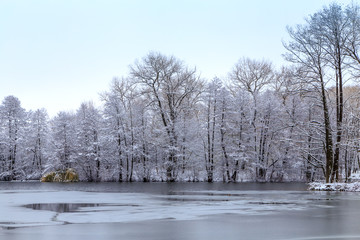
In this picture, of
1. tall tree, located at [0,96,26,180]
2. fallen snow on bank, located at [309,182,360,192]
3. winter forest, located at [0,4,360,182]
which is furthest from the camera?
tall tree, located at [0,96,26,180]

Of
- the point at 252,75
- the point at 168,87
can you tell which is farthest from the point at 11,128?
the point at 252,75

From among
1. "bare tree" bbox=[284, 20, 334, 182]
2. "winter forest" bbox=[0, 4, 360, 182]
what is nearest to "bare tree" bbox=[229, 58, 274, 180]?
"winter forest" bbox=[0, 4, 360, 182]

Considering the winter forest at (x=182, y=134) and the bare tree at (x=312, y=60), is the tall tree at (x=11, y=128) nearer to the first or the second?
the winter forest at (x=182, y=134)

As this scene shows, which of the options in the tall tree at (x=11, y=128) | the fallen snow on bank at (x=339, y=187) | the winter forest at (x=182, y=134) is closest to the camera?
the fallen snow on bank at (x=339, y=187)

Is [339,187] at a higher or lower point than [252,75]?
lower

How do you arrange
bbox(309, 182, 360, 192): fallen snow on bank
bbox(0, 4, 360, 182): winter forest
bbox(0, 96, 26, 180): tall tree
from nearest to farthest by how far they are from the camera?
1. bbox(309, 182, 360, 192): fallen snow on bank
2. bbox(0, 4, 360, 182): winter forest
3. bbox(0, 96, 26, 180): tall tree

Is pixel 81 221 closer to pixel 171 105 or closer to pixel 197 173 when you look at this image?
pixel 197 173

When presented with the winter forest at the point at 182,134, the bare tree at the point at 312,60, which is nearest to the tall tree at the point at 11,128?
the winter forest at the point at 182,134

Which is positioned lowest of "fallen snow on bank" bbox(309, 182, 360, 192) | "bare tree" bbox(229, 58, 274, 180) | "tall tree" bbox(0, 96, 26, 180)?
"fallen snow on bank" bbox(309, 182, 360, 192)

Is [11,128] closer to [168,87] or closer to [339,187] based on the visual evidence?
[168,87]

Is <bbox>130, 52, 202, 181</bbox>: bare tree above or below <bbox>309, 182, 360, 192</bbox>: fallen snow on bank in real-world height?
above

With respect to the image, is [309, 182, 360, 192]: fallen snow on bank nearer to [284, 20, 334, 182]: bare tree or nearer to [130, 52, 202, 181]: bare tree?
[284, 20, 334, 182]: bare tree

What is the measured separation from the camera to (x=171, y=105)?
5500 cm

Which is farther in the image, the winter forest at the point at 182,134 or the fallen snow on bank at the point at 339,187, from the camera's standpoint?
the winter forest at the point at 182,134
